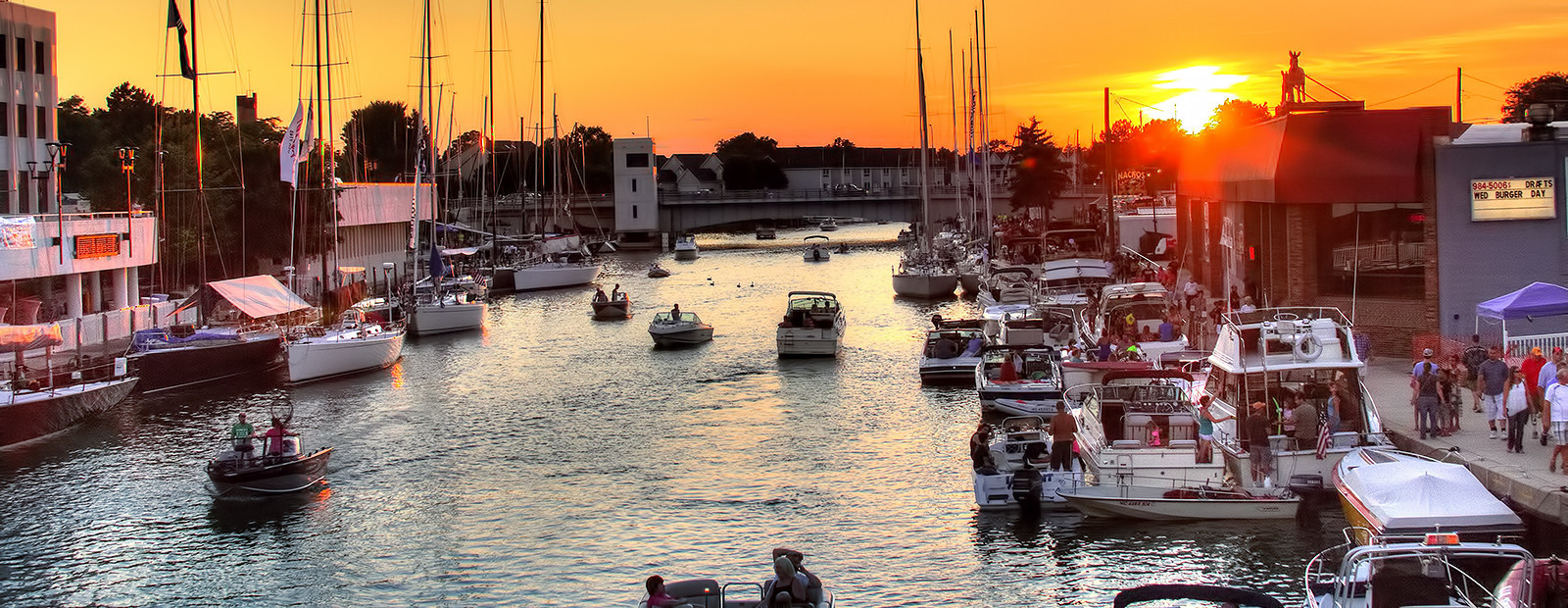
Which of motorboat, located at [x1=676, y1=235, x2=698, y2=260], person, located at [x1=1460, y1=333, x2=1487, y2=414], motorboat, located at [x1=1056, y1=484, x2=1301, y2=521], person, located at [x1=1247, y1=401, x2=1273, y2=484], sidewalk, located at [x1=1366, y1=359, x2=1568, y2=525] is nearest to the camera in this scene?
sidewalk, located at [x1=1366, y1=359, x2=1568, y2=525]

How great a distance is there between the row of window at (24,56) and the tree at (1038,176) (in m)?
86.4

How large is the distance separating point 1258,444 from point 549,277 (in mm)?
72659

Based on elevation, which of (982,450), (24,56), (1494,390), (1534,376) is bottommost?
(982,450)

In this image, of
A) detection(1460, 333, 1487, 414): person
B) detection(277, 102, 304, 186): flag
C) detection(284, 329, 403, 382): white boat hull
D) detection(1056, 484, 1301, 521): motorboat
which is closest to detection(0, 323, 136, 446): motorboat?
detection(284, 329, 403, 382): white boat hull

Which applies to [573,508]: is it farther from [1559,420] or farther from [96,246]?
[96,246]

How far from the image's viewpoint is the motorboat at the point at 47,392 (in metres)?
35.7

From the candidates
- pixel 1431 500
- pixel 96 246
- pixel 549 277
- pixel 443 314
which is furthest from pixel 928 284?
pixel 1431 500

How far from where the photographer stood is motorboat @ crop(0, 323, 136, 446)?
3572 centimetres

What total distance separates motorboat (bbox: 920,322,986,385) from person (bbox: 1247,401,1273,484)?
19.2 meters

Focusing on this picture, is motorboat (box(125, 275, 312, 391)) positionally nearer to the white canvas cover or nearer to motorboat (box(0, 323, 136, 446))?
motorboat (box(0, 323, 136, 446))

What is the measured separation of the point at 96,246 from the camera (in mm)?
48594

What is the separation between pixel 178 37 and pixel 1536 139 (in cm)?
4842

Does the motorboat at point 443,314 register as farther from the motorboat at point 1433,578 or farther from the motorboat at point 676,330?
the motorboat at point 1433,578

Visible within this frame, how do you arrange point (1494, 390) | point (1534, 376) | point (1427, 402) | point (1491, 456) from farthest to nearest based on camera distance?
point (1534, 376) → point (1427, 402) → point (1494, 390) → point (1491, 456)
